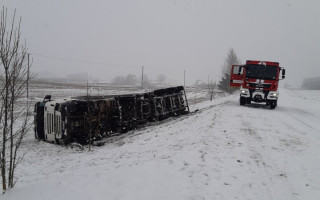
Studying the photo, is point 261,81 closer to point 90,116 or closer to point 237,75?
point 237,75

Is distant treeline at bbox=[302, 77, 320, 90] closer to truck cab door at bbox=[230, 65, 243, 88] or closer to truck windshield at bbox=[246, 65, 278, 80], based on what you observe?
truck windshield at bbox=[246, 65, 278, 80]

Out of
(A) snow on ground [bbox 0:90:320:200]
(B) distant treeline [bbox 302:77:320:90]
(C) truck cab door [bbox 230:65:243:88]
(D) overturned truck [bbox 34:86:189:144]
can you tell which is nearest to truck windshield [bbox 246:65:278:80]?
(C) truck cab door [bbox 230:65:243:88]

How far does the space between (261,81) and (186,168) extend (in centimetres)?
1253

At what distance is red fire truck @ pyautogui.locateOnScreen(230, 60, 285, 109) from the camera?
16281 millimetres

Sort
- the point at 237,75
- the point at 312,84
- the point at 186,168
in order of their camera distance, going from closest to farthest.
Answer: the point at 186,168, the point at 237,75, the point at 312,84

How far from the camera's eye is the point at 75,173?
20.6 ft

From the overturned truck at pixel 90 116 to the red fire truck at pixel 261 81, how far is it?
642 cm

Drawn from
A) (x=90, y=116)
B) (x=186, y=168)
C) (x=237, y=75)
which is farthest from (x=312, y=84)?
(x=186, y=168)

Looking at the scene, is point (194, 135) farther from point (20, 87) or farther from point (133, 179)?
point (20, 87)

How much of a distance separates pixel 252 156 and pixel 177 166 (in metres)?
2.08

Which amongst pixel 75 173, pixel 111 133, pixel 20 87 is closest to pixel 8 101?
pixel 20 87

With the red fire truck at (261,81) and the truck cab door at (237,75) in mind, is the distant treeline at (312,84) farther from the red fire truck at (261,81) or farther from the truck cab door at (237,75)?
the truck cab door at (237,75)

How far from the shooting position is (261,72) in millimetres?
16484

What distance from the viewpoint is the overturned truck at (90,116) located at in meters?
9.80
